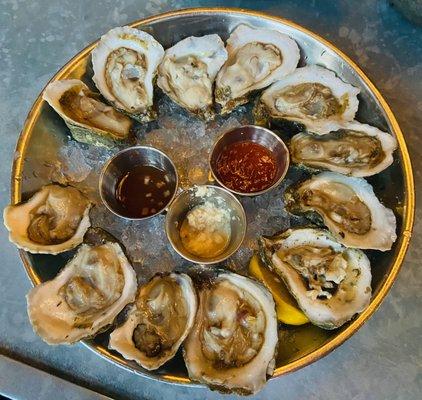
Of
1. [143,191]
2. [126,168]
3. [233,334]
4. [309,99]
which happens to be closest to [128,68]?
[126,168]

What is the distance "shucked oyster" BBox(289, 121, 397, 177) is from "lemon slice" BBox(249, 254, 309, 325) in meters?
0.45

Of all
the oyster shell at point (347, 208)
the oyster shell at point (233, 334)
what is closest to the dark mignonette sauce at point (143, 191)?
the oyster shell at point (233, 334)

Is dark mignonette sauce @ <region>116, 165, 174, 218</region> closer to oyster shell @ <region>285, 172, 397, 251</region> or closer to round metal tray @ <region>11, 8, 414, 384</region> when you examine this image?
round metal tray @ <region>11, 8, 414, 384</region>

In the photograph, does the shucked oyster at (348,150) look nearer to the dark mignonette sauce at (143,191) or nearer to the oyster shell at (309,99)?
the oyster shell at (309,99)

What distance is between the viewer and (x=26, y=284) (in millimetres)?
2135

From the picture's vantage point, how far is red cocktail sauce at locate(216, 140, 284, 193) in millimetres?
1984

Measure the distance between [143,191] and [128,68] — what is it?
0.55 meters

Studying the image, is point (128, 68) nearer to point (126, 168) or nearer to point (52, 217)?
point (126, 168)

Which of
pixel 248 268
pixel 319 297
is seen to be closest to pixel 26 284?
pixel 248 268

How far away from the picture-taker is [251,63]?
211cm

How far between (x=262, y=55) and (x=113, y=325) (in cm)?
125

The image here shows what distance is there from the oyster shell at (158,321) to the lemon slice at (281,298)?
0.28 meters

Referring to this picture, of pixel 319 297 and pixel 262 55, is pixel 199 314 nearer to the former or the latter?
pixel 319 297

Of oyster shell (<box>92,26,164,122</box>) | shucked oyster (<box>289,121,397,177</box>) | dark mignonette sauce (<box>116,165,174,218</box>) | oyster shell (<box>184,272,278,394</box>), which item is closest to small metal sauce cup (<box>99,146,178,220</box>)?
dark mignonette sauce (<box>116,165,174,218</box>)
